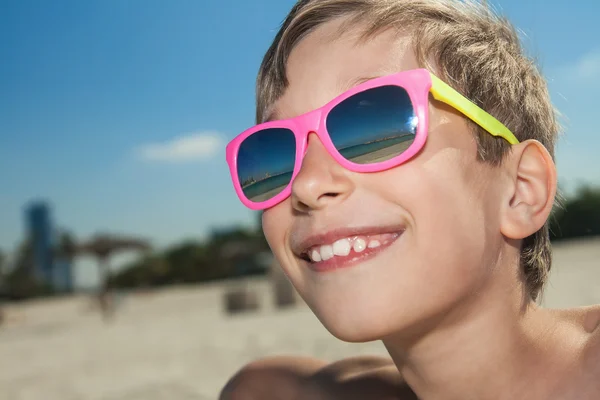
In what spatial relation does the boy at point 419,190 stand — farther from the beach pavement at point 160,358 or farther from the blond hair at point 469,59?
the beach pavement at point 160,358

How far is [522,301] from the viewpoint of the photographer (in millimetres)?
2029

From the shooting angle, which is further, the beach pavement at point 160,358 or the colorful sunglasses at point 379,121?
the beach pavement at point 160,358

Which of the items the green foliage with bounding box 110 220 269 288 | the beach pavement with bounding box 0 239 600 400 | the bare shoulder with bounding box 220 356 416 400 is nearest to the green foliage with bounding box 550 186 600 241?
the beach pavement with bounding box 0 239 600 400

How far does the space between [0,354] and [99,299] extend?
481 inches

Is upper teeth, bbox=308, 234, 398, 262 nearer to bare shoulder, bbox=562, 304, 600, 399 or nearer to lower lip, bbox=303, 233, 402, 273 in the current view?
lower lip, bbox=303, 233, 402, 273

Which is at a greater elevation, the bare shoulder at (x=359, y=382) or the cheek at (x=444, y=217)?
the cheek at (x=444, y=217)

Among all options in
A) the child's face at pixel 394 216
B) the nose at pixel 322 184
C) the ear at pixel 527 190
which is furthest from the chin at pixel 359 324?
the ear at pixel 527 190

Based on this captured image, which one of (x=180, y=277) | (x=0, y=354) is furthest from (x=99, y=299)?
(x=180, y=277)

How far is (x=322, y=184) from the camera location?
1722 millimetres

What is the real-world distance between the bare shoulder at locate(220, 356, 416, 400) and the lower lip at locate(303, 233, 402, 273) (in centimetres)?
88

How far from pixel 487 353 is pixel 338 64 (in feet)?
3.22

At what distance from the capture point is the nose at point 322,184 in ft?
5.63

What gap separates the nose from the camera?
1716mm

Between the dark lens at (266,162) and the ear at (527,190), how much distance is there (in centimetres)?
68
